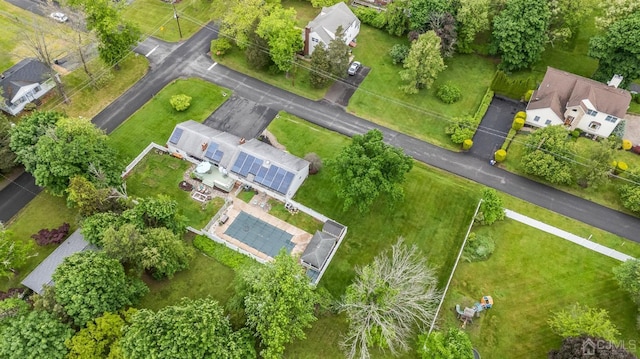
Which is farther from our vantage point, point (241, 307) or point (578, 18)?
point (578, 18)

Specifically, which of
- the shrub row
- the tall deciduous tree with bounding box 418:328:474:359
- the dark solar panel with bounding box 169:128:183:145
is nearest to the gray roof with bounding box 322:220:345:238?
the shrub row

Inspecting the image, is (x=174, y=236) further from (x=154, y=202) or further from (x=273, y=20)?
(x=273, y=20)

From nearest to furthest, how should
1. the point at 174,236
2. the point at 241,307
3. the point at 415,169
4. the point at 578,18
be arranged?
the point at 241,307, the point at 174,236, the point at 415,169, the point at 578,18

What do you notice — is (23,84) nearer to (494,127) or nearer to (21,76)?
(21,76)

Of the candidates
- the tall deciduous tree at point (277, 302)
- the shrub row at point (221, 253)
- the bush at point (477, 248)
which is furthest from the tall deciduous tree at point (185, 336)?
A: the bush at point (477, 248)

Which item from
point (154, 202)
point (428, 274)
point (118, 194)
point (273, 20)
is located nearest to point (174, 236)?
point (154, 202)

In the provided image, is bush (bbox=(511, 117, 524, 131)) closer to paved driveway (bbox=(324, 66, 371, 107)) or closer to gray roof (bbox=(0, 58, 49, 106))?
paved driveway (bbox=(324, 66, 371, 107))
